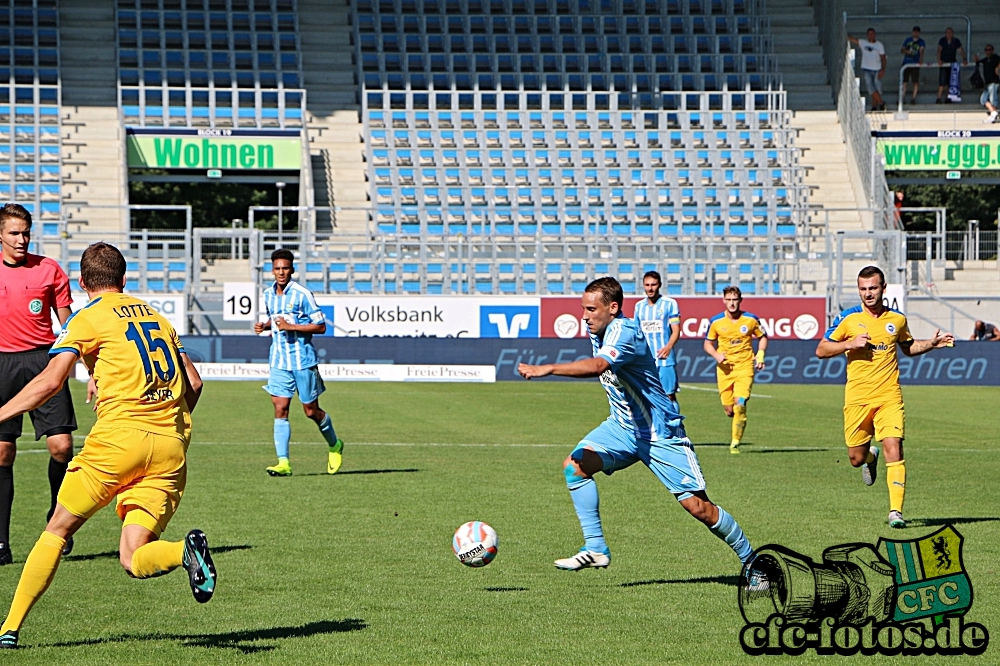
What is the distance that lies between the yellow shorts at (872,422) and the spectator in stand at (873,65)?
3418 centimetres

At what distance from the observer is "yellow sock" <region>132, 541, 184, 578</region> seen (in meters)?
6.47

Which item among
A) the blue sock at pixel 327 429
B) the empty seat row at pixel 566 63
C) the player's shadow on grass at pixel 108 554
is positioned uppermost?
the empty seat row at pixel 566 63

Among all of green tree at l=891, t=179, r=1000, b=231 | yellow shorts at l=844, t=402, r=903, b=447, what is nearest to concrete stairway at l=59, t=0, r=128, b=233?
yellow shorts at l=844, t=402, r=903, b=447

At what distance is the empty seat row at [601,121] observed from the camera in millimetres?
42125

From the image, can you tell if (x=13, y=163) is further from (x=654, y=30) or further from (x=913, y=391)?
(x=913, y=391)

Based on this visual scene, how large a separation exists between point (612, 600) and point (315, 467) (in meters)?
7.76

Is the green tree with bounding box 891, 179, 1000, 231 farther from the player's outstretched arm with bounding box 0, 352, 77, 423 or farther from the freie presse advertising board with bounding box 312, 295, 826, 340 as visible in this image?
the player's outstretched arm with bounding box 0, 352, 77, 423

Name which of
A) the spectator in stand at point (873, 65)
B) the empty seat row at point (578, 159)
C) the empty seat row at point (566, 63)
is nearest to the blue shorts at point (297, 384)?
the empty seat row at point (578, 159)

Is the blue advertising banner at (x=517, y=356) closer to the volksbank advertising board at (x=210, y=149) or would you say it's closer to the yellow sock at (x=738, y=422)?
the volksbank advertising board at (x=210, y=149)

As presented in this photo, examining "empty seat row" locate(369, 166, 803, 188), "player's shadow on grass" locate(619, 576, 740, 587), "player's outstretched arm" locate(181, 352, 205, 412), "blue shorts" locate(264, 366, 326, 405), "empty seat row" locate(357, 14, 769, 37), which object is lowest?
"player's shadow on grass" locate(619, 576, 740, 587)

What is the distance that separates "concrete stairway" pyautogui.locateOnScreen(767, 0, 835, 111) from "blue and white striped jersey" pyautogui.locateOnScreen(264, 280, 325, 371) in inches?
1304

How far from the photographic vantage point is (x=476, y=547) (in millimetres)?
Result: 8250

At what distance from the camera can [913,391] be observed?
2992cm

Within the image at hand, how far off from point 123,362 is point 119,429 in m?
0.33
